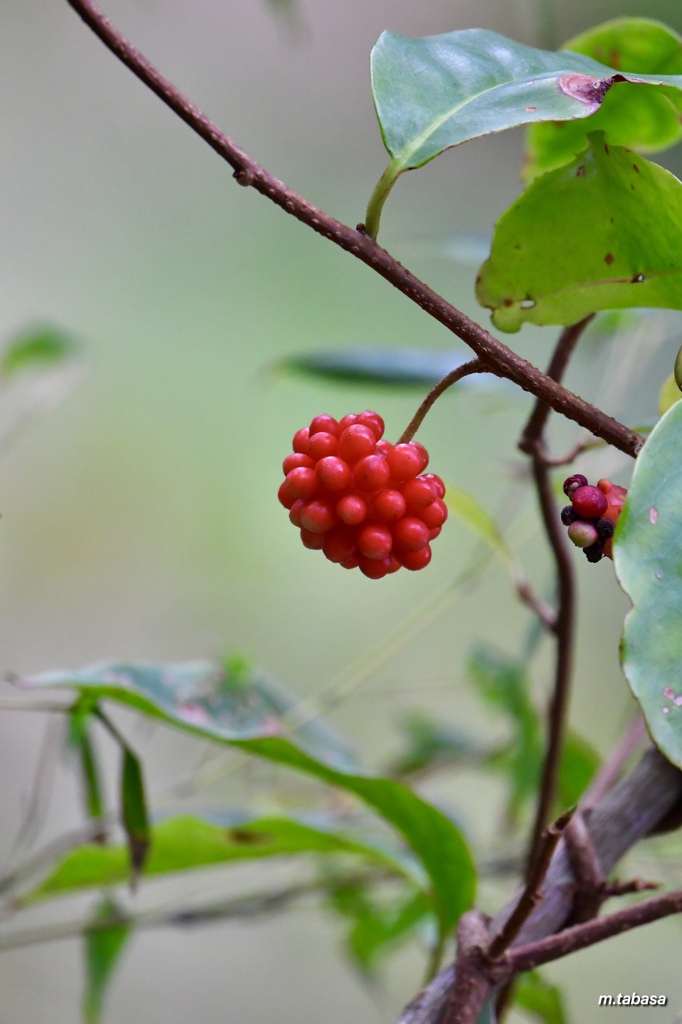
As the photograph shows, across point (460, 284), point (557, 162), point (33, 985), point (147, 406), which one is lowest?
point (33, 985)

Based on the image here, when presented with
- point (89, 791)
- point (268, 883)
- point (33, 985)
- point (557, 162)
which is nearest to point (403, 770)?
point (268, 883)

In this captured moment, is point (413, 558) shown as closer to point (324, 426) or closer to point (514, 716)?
point (324, 426)

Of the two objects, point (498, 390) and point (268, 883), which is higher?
point (498, 390)

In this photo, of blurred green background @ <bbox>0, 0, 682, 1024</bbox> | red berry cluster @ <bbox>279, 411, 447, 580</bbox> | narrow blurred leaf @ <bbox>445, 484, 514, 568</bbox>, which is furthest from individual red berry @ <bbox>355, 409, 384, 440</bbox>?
blurred green background @ <bbox>0, 0, 682, 1024</bbox>

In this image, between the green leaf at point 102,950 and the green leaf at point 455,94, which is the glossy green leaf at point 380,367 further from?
the green leaf at point 102,950

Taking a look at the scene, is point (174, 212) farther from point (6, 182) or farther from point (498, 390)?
point (498, 390)

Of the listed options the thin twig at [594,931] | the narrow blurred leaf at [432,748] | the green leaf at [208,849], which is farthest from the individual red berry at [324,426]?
the narrow blurred leaf at [432,748]

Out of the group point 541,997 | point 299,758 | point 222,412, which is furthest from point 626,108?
point 222,412

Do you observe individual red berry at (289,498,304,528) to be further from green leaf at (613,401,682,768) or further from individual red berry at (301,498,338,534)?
green leaf at (613,401,682,768)
